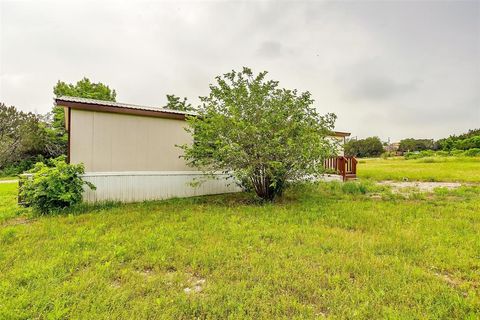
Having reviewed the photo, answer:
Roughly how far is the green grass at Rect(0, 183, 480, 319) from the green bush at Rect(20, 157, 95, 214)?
23.3 inches

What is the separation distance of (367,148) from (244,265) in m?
64.0

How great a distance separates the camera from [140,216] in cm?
509

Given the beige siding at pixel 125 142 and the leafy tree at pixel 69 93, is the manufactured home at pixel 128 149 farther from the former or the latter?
Result: the leafy tree at pixel 69 93

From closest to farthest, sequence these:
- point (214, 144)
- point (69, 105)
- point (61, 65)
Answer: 1. point (69, 105)
2. point (214, 144)
3. point (61, 65)

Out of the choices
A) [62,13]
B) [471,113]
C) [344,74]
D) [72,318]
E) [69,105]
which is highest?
Answer: [62,13]

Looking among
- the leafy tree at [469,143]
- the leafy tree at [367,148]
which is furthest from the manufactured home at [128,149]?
the leafy tree at [367,148]

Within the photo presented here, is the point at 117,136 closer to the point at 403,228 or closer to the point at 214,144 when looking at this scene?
the point at 214,144

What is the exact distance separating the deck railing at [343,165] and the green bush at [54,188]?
9385 millimetres

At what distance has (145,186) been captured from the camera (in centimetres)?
696

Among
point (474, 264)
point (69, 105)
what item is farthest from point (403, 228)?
point (69, 105)

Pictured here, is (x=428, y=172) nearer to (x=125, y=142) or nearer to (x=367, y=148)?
(x=125, y=142)

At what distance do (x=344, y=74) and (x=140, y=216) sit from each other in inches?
456

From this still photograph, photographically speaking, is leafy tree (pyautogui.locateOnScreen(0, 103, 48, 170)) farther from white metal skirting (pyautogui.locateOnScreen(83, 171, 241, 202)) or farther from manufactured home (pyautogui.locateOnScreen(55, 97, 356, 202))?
white metal skirting (pyautogui.locateOnScreen(83, 171, 241, 202))

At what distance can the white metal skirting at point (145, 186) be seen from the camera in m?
6.40
